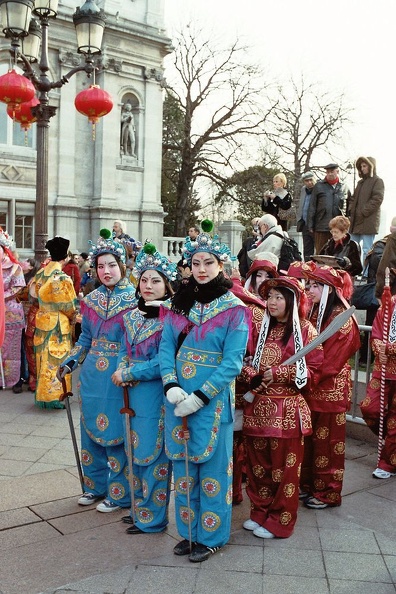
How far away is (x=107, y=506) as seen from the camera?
452cm

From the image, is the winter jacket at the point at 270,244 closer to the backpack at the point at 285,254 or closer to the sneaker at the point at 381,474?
the backpack at the point at 285,254

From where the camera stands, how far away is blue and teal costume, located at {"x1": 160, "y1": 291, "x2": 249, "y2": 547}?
3752mm

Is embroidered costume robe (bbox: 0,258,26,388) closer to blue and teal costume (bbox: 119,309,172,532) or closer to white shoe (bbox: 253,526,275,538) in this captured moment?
blue and teal costume (bbox: 119,309,172,532)

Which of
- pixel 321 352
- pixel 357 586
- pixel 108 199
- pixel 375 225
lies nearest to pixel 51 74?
pixel 108 199

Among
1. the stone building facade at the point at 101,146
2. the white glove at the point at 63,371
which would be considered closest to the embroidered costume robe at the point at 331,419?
the white glove at the point at 63,371

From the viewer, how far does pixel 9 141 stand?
18781 millimetres

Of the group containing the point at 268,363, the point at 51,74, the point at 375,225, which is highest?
the point at 51,74

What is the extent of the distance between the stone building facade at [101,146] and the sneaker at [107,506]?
15409 millimetres

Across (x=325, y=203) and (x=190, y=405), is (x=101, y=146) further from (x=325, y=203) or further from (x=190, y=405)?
(x=190, y=405)

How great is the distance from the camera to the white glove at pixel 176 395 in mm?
3652

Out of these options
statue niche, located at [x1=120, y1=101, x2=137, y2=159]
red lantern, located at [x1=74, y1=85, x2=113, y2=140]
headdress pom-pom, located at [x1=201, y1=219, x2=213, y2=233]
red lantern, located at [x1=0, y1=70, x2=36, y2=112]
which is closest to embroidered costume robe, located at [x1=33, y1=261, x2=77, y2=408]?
red lantern, located at [x1=0, y1=70, x2=36, y2=112]

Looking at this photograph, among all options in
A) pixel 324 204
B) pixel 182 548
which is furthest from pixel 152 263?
pixel 324 204

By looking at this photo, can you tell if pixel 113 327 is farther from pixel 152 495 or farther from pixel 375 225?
pixel 375 225

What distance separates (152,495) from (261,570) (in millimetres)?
867
